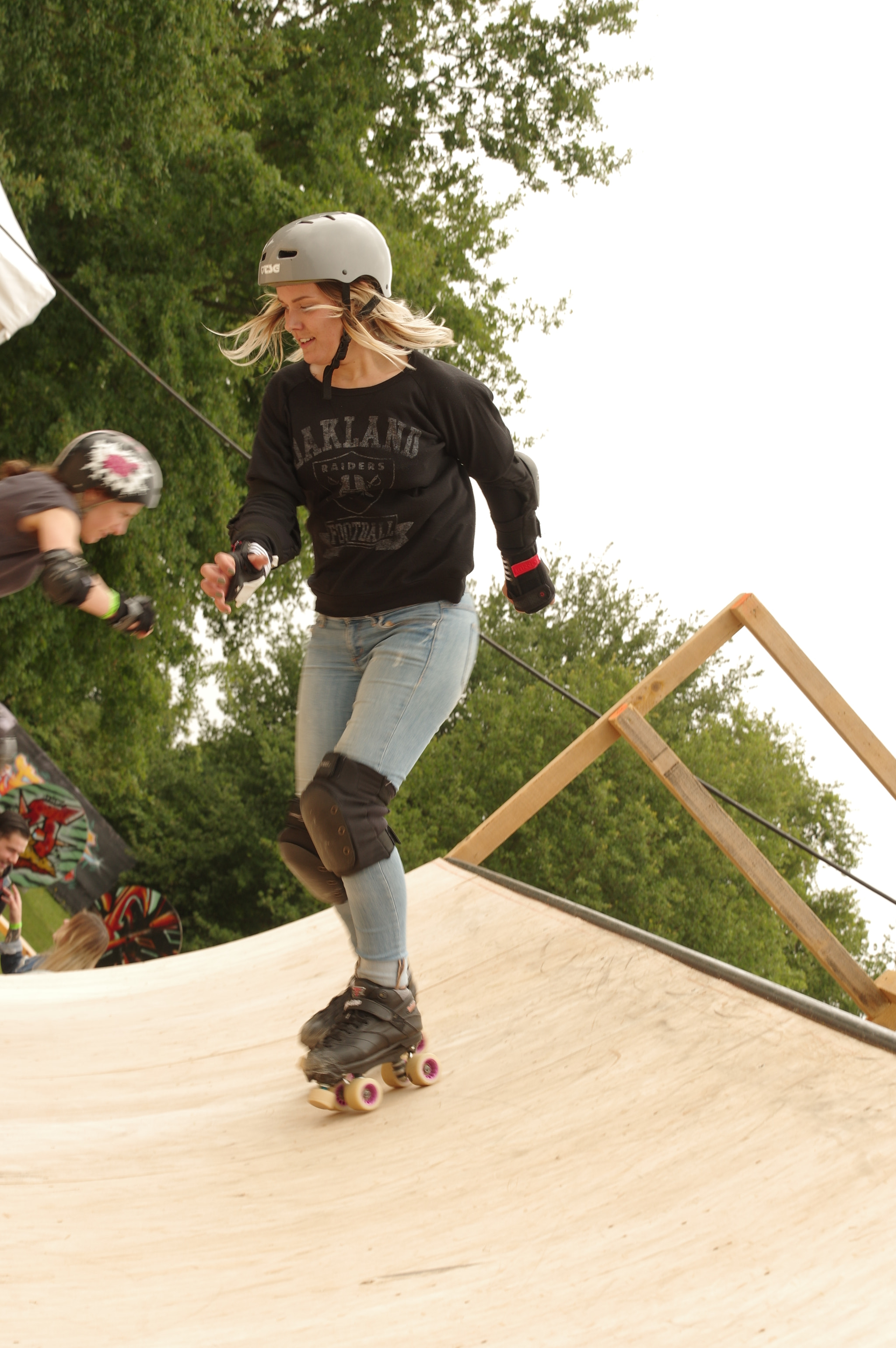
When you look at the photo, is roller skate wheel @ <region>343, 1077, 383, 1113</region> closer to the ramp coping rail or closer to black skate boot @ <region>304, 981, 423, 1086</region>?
black skate boot @ <region>304, 981, 423, 1086</region>

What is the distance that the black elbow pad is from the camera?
9.05ft

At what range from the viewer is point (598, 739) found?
4648 mm

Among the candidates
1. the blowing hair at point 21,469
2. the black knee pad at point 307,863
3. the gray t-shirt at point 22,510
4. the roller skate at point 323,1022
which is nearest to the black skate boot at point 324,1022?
the roller skate at point 323,1022

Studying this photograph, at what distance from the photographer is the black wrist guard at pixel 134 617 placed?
2.89 meters

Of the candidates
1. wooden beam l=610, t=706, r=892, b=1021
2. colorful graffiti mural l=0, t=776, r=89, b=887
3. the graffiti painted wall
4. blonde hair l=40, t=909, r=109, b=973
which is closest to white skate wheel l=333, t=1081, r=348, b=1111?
wooden beam l=610, t=706, r=892, b=1021

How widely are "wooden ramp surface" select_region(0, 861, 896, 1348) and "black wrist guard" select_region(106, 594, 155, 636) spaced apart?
126cm

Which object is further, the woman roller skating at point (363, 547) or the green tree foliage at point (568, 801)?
the green tree foliage at point (568, 801)

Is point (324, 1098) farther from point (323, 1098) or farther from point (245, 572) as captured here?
point (245, 572)

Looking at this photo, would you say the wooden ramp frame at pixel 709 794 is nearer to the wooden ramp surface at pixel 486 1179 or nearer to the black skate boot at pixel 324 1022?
the wooden ramp surface at pixel 486 1179

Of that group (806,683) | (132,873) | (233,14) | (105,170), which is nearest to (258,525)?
(806,683)

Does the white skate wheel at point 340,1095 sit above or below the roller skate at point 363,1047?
below

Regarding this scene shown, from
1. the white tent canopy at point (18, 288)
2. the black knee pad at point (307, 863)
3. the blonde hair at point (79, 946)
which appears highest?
the white tent canopy at point (18, 288)

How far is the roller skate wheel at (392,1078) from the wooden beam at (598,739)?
1.65m

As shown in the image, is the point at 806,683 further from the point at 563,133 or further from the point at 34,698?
the point at 563,133
